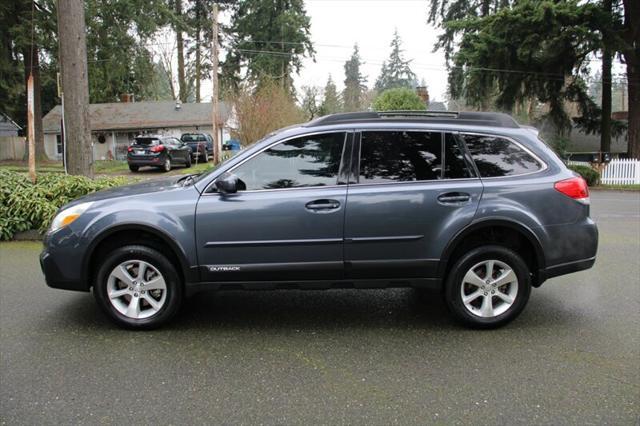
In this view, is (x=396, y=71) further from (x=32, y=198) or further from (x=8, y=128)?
(x=32, y=198)

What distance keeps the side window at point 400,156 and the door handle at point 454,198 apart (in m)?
0.19

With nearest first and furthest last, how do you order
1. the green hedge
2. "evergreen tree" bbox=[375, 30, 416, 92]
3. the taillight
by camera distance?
the taillight, the green hedge, "evergreen tree" bbox=[375, 30, 416, 92]

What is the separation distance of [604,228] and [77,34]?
10.3 metres

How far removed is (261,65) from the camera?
4497 centimetres

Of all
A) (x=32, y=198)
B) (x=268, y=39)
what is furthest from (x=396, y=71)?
(x=32, y=198)

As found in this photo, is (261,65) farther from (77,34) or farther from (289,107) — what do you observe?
(77,34)

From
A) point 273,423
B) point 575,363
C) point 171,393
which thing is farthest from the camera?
point 575,363

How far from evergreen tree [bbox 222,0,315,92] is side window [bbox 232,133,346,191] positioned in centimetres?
4178

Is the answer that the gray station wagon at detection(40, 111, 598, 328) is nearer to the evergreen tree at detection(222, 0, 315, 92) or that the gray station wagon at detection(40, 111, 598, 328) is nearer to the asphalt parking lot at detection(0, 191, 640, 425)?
the asphalt parking lot at detection(0, 191, 640, 425)

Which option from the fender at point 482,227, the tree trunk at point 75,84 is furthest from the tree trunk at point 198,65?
the fender at point 482,227

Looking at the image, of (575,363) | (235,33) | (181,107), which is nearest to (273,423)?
(575,363)

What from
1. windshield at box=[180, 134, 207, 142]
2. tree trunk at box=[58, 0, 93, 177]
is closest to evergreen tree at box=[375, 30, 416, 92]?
windshield at box=[180, 134, 207, 142]

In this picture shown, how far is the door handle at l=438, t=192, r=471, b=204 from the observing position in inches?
173

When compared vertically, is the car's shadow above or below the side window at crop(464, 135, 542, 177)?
below
